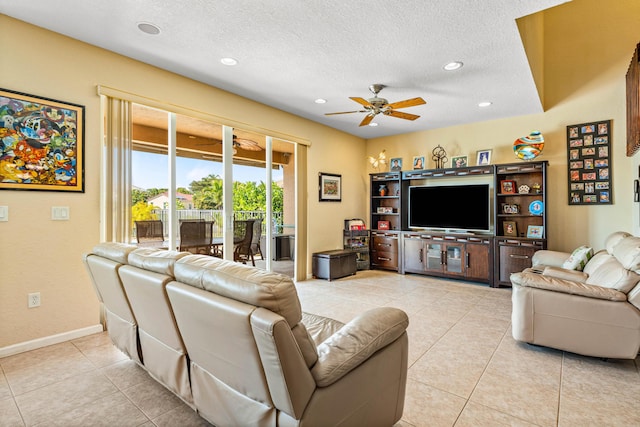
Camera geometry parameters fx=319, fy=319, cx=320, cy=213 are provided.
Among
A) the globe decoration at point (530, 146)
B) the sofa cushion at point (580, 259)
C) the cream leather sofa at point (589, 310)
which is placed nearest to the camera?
the cream leather sofa at point (589, 310)

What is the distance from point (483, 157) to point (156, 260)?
5307mm

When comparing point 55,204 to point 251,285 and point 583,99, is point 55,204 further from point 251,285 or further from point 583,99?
point 583,99

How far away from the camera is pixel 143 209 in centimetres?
354

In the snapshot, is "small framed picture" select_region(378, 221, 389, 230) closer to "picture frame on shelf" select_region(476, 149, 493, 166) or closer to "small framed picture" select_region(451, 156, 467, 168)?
"small framed picture" select_region(451, 156, 467, 168)

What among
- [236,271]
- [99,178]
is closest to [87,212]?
[99,178]

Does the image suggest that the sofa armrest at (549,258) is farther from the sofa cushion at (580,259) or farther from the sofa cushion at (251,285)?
the sofa cushion at (251,285)

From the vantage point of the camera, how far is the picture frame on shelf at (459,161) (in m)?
5.54

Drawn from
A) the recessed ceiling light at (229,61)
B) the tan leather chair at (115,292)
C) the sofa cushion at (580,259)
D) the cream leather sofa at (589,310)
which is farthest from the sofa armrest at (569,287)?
the recessed ceiling light at (229,61)

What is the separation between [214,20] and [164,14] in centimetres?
38

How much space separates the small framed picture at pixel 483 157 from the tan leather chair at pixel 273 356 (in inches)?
181

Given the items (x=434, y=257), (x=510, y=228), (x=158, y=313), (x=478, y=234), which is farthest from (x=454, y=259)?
(x=158, y=313)

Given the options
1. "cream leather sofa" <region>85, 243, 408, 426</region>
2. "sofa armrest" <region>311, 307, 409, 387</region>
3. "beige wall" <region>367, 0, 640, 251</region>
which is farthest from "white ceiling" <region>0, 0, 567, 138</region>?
"sofa armrest" <region>311, 307, 409, 387</region>

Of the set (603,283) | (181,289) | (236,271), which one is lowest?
(603,283)

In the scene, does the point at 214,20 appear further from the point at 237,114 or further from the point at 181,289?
the point at 181,289
